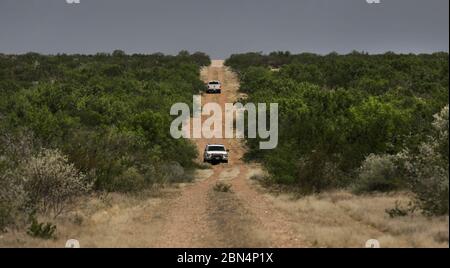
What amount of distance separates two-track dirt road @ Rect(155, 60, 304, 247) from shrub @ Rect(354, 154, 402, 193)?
3.56 meters

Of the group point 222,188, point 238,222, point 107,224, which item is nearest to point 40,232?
point 107,224

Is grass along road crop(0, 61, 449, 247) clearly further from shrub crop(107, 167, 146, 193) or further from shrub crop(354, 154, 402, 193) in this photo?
shrub crop(354, 154, 402, 193)

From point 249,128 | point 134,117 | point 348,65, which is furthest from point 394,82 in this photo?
point 134,117

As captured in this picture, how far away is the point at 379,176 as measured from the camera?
21.7 meters

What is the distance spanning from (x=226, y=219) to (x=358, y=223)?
3739 mm

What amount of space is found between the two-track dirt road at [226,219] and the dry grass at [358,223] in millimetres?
569

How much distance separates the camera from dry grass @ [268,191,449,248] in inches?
518

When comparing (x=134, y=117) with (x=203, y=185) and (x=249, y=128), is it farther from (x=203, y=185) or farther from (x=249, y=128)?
(x=249, y=128)

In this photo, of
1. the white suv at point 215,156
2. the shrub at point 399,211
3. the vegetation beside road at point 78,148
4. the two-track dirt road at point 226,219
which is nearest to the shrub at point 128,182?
the vegetation beside road at point 78,148

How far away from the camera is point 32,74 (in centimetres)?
7262

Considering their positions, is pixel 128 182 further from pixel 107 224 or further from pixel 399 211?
pixel 399 211

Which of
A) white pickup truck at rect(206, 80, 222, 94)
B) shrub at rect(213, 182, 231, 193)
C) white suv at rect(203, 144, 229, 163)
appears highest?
white pickup truck at rect(206, 80, 222, 94)

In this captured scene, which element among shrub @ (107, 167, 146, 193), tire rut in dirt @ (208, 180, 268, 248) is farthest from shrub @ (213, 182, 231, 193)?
shrub @ (107, 167, 146, 193)
